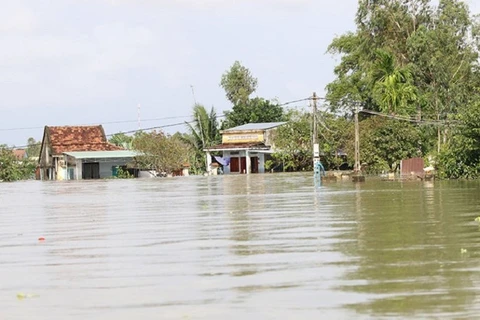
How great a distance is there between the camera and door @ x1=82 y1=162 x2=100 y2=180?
81.8 m

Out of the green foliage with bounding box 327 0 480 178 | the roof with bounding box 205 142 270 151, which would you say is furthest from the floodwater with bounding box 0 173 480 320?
the roof with bounding box 205 142 270 151

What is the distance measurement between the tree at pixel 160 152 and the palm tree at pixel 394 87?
68.6ft

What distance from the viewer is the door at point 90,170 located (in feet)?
268

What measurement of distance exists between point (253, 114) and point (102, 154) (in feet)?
54.6

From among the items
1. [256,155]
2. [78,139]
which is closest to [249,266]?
[256,155]

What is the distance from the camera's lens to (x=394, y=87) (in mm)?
60406

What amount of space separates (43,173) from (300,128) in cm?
2898

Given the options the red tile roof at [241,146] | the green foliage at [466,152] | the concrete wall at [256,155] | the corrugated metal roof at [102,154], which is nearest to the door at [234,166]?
the concrete wall at [256,155]

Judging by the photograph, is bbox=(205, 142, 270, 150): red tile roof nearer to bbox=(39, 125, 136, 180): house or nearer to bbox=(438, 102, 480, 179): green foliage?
bbox=(39, 125, 136, 180): house

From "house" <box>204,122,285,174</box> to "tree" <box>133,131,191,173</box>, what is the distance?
9.05 ft

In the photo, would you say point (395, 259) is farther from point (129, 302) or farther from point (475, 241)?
point (129, 302)

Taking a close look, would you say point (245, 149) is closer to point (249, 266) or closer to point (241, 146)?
point (241, 146)

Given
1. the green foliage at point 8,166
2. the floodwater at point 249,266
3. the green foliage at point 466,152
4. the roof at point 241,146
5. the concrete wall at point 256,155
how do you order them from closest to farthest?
the floodwater at point 249,266, the green foliage at point 466,152, the roof at point 241,146, the concrete wall at point 256,155, the green foliage at point 8,166

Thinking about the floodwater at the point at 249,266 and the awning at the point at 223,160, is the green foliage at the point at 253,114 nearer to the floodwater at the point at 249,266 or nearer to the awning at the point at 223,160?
the awning at the point at 223,160
